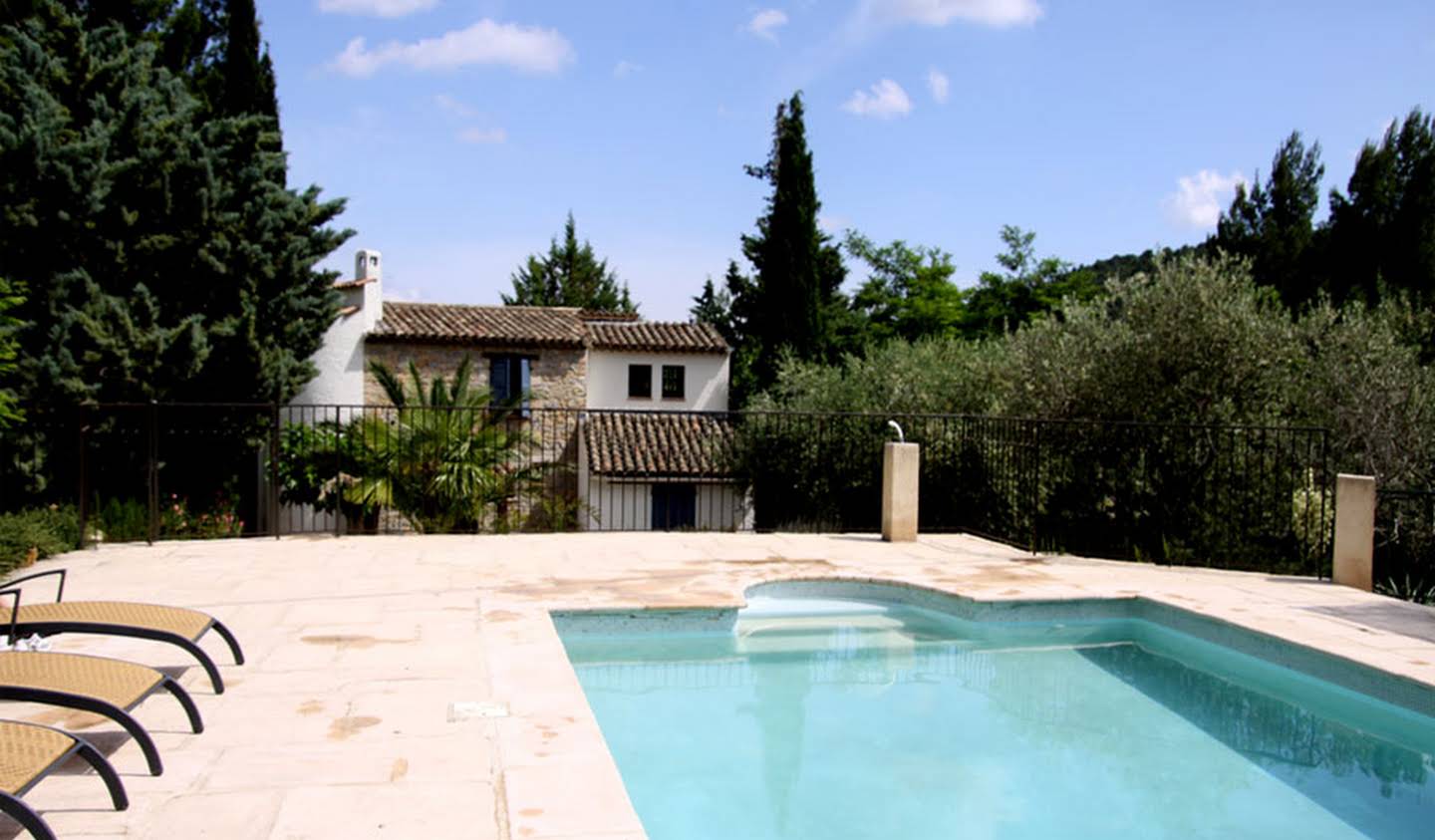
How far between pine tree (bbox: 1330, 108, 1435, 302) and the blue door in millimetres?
16828

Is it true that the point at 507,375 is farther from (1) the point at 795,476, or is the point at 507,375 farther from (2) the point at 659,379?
(1) the point at 795,476

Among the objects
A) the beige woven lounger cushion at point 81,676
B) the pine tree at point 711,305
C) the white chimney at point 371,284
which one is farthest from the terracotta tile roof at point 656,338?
the beige woven lounger cushion at point 81,676

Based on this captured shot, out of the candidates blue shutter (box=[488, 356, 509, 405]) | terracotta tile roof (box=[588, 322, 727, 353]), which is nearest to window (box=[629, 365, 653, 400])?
terracotta tile roof (box=[588, 322, 727, 353])

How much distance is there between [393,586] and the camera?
23.1 ft

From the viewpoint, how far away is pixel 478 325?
24.6 m

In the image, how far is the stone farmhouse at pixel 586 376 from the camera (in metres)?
22.4

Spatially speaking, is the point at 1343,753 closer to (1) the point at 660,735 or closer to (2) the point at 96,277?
(1) the point at 660,735

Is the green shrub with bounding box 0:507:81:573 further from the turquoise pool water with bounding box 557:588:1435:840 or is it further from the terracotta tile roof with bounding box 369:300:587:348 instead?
the terracotta tile roof with bounding box 369:300:587:348

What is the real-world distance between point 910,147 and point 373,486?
10210 millimetres

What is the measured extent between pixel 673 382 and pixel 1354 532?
67.4 ft

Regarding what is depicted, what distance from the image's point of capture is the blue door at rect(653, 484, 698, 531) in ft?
75.9

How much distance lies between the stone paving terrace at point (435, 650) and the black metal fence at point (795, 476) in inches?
47.2

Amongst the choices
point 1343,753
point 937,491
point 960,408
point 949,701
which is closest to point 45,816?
point 949,701

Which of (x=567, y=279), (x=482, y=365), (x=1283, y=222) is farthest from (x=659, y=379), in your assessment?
(x=567, y=279)
